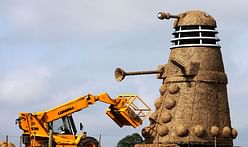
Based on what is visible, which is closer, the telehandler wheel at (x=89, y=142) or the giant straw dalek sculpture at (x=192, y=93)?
the telehandler wheel at (x=89, y=142)

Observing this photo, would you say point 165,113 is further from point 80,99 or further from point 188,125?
point 80,99

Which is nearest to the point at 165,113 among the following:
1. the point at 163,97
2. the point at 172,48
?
the point at 163,97

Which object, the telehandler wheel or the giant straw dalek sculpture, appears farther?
the giant straw dalek sculpture

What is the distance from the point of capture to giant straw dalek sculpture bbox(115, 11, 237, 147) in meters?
54.6

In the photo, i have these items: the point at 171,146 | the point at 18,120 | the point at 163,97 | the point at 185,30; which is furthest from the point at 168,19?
the point at 18,120

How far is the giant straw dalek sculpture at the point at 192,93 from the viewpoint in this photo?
179 feet

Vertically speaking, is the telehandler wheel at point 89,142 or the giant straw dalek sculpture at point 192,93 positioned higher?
the giant straw dalek sculpture at point 192,93

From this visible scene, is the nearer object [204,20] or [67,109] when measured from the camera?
[67,109]

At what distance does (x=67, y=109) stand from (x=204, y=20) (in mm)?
13540

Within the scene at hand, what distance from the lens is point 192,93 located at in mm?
55188

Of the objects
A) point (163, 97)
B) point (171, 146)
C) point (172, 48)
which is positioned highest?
point (172, 48)

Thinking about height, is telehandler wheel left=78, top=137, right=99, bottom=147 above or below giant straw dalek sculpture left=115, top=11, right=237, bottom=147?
below

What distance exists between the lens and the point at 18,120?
4878cm

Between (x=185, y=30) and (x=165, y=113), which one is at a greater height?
(x=185, y=30)
